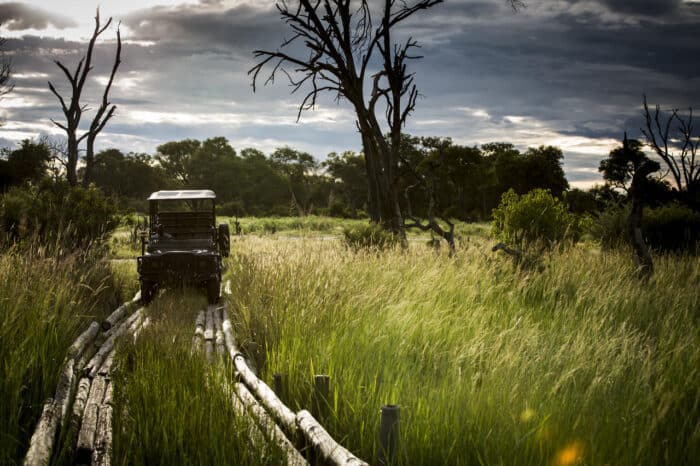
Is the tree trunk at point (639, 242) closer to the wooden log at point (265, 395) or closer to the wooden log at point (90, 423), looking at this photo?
the wooden log at point (265, 395)

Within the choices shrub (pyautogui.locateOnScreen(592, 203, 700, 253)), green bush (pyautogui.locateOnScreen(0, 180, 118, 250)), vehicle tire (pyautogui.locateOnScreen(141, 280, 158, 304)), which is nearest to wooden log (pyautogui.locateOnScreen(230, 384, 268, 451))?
vehicle tire (pyautogui.locateOnScreen(141, 280, 158, 304))

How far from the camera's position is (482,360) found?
14.3 ft

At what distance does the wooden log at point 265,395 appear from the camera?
390 cm

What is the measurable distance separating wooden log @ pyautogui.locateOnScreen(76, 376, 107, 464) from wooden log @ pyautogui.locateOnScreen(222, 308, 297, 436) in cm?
124

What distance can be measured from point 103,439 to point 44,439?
52 cm

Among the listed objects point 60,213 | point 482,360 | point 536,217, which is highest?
point 536,217

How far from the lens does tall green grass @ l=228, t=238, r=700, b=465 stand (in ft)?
11.7

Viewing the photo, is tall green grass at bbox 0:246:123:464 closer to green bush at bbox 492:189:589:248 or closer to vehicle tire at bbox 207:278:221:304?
vehicle tire at bbox 207:278:221:304

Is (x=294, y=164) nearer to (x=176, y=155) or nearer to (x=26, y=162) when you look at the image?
(x=176, y=155)

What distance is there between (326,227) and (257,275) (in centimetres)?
2472

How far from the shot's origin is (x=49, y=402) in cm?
438

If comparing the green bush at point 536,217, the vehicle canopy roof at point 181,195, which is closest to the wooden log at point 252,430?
the vehicle canopy roof at point 181,195

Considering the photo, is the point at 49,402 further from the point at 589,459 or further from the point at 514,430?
the point at 589,459

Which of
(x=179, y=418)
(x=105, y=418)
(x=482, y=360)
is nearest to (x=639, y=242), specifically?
(x=482, y=360)
